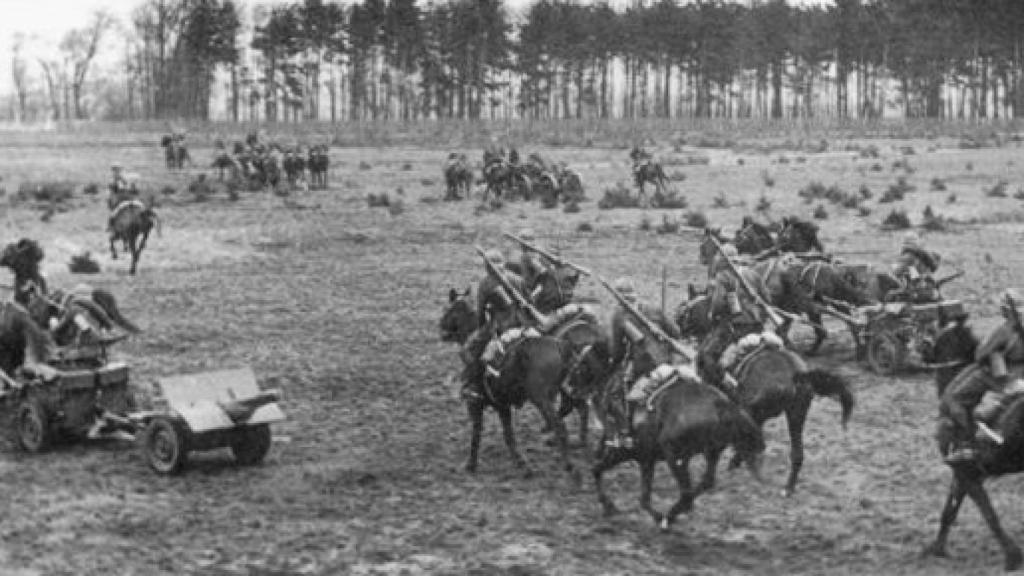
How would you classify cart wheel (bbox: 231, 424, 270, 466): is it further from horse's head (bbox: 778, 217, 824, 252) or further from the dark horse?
horse's head (bbox: 778, 217, 824, 252)

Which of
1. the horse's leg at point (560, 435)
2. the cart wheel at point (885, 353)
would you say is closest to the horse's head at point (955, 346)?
the horse's leg at point (560, 435)

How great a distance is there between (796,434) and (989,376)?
2263mm

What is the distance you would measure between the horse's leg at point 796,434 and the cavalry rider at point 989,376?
1.74 m

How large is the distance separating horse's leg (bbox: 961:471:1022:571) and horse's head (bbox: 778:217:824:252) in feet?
32.5

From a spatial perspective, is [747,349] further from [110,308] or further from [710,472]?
[110,308]

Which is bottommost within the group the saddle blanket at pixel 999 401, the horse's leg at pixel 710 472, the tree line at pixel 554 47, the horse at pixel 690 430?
the horse's leg at pixel 710 472

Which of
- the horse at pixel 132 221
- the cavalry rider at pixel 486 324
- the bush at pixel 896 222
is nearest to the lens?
the cavalry rider at pixel 486 324

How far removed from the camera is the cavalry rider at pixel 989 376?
383 inches

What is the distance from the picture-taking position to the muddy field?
10.1 m

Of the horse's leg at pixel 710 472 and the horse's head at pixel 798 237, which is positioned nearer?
the horse's leg at pixel 710 472

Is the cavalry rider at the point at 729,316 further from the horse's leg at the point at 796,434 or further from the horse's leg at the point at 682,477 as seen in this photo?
the horse's leg at the point at 682,477

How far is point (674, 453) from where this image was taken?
10.3 meters

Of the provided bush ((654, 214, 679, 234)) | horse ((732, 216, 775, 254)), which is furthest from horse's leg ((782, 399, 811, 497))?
bush ((654, 214, 679, 234))

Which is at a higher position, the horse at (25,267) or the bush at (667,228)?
the horse at (25,267)
